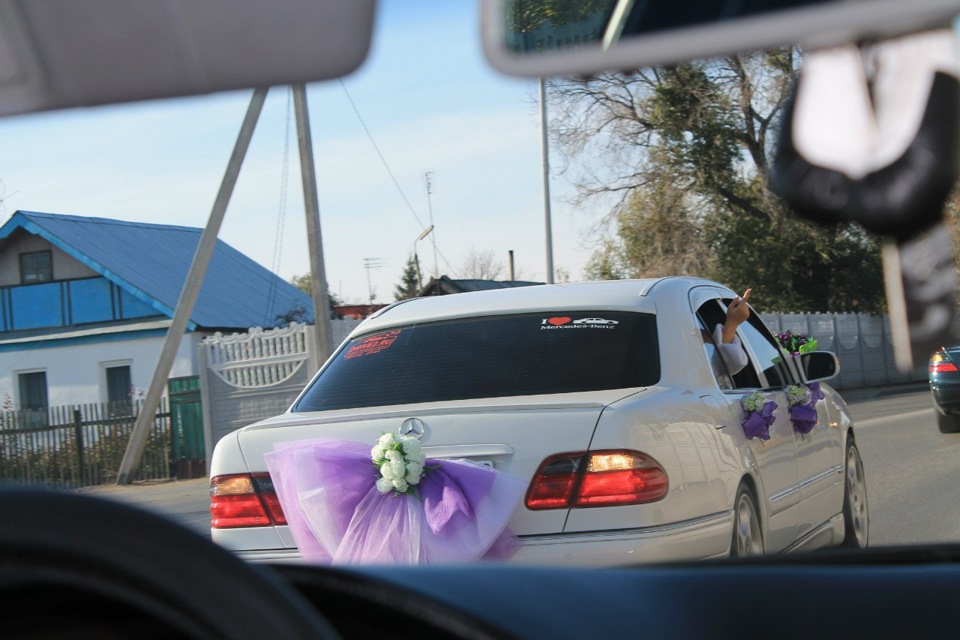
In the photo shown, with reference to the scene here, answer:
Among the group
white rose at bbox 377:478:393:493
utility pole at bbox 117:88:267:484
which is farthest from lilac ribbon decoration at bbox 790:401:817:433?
utility pole at bbox 117:88:267:484

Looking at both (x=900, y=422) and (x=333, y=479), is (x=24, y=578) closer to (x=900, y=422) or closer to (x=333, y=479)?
(x=333, y=479)

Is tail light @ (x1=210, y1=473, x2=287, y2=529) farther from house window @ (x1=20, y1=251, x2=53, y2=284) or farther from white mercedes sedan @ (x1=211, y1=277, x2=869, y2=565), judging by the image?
house window @ (x1=20, y1=251, x2=53, y2=284)

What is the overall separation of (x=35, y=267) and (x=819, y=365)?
155 inches

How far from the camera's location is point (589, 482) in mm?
4094

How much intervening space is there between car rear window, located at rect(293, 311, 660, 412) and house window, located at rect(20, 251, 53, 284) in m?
1.28

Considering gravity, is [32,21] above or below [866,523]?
above

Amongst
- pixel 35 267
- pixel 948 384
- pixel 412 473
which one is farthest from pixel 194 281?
pixel 948 384

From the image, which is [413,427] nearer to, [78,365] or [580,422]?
[580,422]

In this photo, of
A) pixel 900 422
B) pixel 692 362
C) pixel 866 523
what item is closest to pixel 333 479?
pixel 692 362

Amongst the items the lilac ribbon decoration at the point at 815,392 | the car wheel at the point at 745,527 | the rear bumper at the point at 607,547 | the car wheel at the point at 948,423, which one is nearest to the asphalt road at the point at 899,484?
the car wheel at the point at 948,423

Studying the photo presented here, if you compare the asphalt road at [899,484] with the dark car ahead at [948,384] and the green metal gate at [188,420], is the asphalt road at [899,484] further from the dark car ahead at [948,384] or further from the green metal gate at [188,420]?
the green metal gate at [188,420]

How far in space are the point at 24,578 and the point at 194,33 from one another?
4.56ft

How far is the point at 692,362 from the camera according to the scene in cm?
488

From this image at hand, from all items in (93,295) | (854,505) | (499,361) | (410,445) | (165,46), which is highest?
(165,46)
